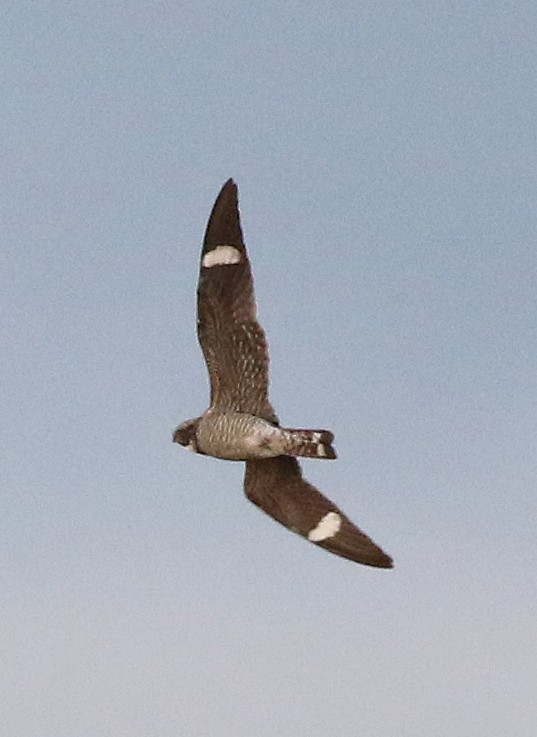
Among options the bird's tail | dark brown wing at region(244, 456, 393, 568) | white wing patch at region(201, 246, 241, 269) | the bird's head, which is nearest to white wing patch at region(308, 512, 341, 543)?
dark brown wing at region(244, 456, 393, 568)

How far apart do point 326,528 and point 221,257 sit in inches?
150

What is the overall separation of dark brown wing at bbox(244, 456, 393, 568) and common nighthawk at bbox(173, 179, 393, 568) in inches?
0.5

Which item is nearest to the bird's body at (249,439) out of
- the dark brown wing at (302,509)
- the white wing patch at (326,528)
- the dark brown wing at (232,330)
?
the dark brown wing at (232,330)

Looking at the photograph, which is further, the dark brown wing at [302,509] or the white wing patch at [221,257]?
the white wing patch at [221,257]

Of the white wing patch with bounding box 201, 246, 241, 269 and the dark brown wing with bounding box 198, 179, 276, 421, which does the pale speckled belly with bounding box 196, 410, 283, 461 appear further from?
the white wing patch with bounding box 201, 246, 241, 269

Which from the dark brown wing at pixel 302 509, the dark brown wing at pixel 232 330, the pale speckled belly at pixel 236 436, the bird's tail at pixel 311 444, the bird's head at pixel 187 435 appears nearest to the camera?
the bird's tail at pixel 311 444

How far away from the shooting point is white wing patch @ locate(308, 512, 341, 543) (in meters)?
15.7

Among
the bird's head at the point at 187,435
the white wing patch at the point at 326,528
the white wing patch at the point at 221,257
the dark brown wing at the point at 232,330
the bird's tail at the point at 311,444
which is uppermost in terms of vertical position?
the white wing patch at the point at 221,257

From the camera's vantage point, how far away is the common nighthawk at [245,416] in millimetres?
15719

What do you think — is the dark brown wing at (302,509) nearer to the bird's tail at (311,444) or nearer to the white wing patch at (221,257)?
the bird's tail at (311,444)

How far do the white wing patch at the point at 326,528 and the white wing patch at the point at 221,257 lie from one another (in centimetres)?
352

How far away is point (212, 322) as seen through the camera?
16.4 m

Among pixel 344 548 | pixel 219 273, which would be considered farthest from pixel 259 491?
pixel 219 273

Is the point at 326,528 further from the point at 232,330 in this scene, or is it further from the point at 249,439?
the point at 232,330
